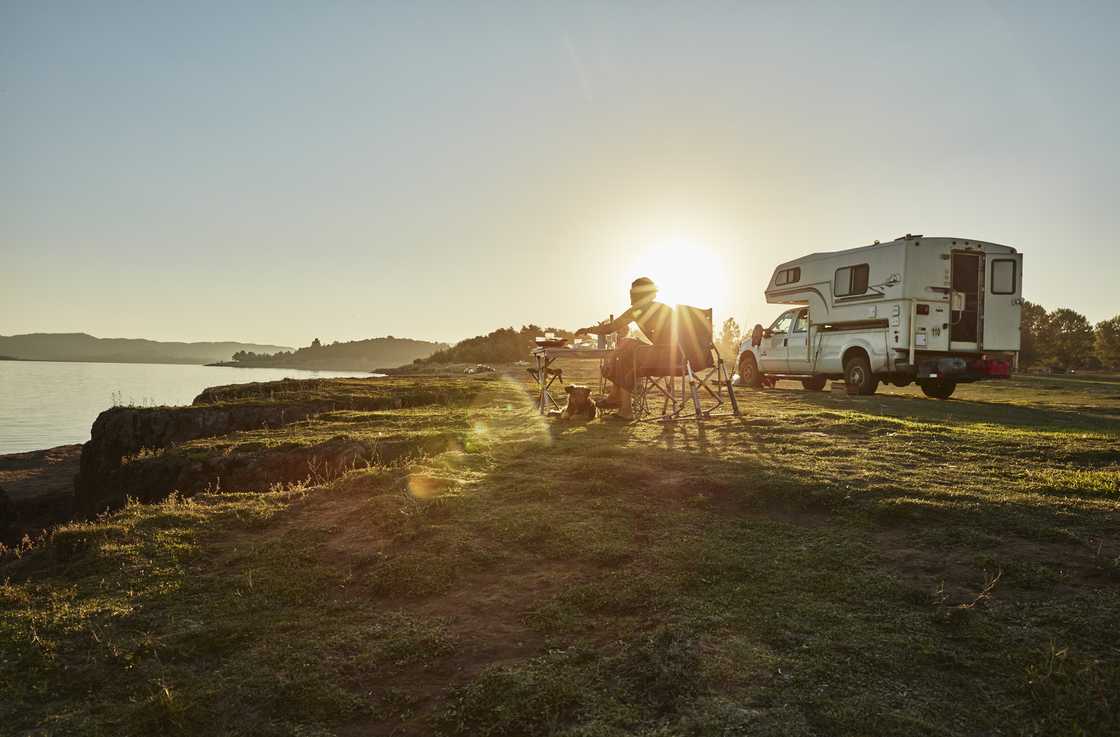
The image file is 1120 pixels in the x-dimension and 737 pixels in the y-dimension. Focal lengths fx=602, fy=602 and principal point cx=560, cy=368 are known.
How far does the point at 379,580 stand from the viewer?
372 cm

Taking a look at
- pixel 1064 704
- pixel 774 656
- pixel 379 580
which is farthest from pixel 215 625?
pixel 1064 704

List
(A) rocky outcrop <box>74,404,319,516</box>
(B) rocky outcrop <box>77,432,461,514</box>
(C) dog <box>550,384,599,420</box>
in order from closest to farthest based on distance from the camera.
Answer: (B) rocky outcrop <box>77,432,461,514</box> < (C) dog <box>550,384,599,420</box> < (A) rocky outcrop <box>74,404,319,516</box>

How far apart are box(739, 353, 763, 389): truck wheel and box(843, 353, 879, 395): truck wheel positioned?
3.98 metres

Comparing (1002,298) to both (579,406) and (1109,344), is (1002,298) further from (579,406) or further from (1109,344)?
(1109,344)

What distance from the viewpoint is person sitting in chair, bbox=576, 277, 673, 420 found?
10.2 metres

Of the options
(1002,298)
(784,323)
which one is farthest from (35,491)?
(1002,298)

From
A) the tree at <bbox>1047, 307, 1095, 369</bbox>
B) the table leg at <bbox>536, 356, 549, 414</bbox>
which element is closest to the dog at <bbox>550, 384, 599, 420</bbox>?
the table leg at <bbox>536, 356, 549, 414</bbox>

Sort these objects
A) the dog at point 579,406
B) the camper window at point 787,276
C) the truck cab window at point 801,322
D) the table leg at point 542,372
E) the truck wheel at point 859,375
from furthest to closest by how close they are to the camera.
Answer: the truck cab window at point 801,322 → the camper window at point 787,276 → the truck wheel at point 859,375 → the table leg at point 542,372 → the dog at point 579,406

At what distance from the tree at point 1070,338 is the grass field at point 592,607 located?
77190mm

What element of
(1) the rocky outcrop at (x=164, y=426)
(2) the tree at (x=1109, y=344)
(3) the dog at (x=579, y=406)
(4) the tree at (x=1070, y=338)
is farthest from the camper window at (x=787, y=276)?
(2) the tree at (x=1109, y=344)

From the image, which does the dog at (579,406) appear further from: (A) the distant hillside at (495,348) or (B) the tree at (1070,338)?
(B) the tree at (1070,338)

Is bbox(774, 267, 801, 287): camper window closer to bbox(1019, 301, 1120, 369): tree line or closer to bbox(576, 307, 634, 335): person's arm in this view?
bbox(576, 307, 634, 335): person's arm

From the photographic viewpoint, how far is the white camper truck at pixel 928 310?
14258 millimetres

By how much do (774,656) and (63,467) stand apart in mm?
27230
